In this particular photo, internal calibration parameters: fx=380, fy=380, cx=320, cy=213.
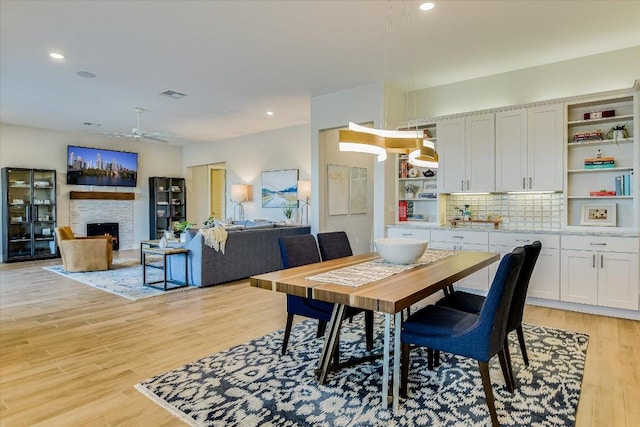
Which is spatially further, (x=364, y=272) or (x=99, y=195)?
(x=99, y=195)

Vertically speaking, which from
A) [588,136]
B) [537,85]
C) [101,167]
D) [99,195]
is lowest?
[99,195]

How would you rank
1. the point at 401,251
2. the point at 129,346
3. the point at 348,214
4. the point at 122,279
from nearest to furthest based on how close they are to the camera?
the point at 401,251 → the point at 129,346 → the point at 122,279 → the point at 348,214

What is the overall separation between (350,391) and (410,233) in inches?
125

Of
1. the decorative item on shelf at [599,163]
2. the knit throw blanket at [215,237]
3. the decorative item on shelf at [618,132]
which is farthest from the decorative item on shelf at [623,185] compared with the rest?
the knit throw blanket at [215,237]

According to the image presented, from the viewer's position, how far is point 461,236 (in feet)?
15.9

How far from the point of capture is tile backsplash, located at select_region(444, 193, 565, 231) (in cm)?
470

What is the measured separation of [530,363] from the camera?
9.27 ft

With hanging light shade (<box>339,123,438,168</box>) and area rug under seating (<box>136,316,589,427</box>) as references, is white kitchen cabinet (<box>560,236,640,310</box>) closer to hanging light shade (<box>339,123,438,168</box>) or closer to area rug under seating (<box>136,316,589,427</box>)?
area rug under seating (<box>136,316,589,427</box>)

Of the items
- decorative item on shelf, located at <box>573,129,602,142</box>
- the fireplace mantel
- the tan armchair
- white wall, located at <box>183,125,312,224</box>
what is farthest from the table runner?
the fireplace mantel

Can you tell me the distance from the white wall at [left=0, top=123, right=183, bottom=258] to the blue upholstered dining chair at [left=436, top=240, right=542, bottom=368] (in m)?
9.05

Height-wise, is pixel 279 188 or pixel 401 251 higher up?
pixel 279 188

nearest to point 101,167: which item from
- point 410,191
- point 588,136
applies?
point 410,191

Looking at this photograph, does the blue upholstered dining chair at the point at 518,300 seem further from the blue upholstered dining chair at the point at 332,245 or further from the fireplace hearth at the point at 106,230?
the fireplace hearth at the point at 106,230

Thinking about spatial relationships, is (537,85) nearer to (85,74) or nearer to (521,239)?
(521,239)
